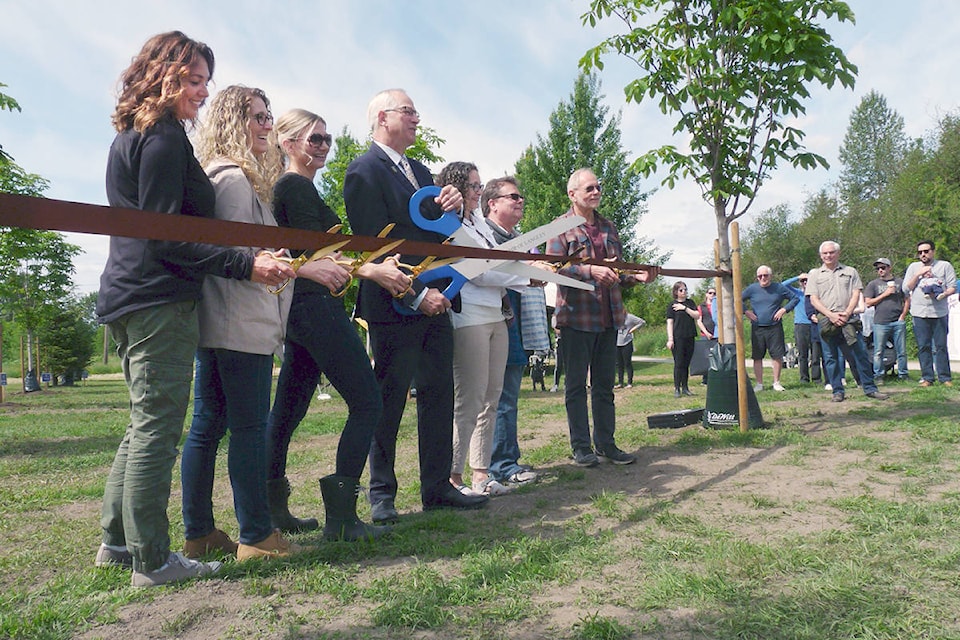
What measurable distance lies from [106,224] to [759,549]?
2.49 meters

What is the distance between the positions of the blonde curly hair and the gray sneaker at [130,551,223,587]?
4.91 ft

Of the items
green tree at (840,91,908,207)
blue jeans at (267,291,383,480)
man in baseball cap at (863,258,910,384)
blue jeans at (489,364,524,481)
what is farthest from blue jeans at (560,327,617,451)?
green tree at (840,91,908,207)

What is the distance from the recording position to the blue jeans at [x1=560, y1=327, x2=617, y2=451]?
4.80 meters

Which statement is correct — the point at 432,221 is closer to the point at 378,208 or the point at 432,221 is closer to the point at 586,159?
the point at 378,208

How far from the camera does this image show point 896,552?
260cm

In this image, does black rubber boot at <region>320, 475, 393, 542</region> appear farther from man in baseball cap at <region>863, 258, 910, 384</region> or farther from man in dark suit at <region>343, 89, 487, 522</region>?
man in baseball cap at <region>863, 258, 910, 384</region>

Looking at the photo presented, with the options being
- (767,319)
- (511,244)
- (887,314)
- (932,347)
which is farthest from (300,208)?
(887,314)

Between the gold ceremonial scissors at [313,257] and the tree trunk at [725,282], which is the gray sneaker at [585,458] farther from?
the gold ceremonial scissors at [313,257]

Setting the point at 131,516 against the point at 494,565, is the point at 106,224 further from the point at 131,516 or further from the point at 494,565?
the point at 494,565

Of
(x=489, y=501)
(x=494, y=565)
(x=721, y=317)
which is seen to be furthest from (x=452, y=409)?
(x=721, y=317)

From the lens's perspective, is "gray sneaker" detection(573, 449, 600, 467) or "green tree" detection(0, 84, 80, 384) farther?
"green tree" detection(0, 84, 80, 384)

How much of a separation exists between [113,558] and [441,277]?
1854mm

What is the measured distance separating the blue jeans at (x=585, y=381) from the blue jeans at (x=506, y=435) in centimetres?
39

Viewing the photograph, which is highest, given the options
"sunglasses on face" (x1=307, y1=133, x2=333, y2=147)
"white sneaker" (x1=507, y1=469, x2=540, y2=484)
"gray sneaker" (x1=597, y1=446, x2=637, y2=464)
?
"sunglasses on face" (x1=307, y1=133, x2=333, y2=147)
